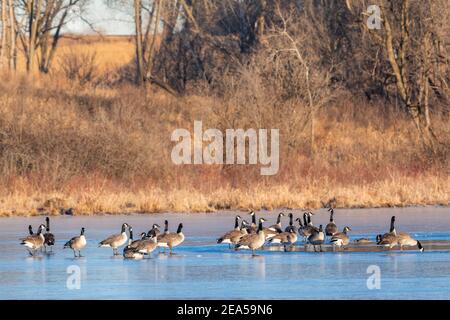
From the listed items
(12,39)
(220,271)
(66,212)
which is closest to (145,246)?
(220,271)

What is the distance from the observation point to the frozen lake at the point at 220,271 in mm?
12750

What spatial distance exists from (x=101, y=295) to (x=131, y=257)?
3.74m

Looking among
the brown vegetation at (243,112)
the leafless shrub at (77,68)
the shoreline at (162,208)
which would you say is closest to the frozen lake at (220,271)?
the shoreline at (162,208)

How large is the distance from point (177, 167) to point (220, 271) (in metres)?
17.1

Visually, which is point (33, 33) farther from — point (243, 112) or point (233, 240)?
point (233, 240)

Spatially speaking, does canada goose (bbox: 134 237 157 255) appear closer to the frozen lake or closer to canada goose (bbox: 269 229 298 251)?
the frozen lake

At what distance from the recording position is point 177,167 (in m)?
31.6

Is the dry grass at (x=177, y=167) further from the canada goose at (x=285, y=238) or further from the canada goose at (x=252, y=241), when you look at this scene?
the canada goose at (x=252, y=241)

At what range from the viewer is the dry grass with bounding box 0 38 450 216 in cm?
2509

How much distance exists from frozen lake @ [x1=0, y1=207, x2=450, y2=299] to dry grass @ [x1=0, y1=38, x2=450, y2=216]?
431cm

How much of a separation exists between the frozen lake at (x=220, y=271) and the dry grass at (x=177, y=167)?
431cm

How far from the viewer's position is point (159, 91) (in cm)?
4425

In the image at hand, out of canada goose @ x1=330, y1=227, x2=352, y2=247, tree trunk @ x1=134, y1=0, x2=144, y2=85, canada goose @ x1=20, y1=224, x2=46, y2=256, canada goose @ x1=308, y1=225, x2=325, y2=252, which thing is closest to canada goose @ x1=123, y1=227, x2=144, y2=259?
canada goose @ x1=20, y1=224, x2=46, y2=256
